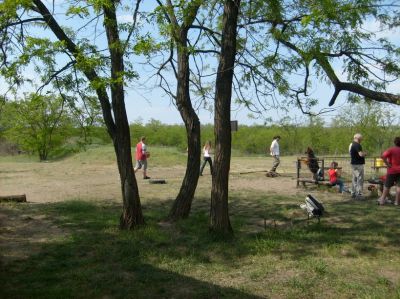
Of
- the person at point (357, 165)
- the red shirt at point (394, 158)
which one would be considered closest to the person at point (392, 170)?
the red shirt at point (394, 158)

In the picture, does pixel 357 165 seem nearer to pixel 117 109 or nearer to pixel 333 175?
pixel 333 175

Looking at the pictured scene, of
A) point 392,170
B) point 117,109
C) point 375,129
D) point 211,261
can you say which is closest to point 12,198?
point 117,109

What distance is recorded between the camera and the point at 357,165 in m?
12.9

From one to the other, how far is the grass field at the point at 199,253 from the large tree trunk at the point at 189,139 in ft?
1.05

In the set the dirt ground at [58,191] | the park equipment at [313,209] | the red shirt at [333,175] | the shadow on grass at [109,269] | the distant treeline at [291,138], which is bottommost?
the shadow on grass at [109,269]

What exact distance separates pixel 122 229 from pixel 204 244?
1.69m

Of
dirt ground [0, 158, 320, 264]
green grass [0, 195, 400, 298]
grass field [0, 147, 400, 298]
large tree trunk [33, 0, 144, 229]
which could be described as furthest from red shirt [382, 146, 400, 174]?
large tree trunk [33, 0, 144, 229]

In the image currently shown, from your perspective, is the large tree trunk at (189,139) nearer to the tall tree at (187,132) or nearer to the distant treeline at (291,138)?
the tall tree at (187,132)

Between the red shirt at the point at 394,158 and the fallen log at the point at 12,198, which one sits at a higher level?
the red shirt at the point at 394,158

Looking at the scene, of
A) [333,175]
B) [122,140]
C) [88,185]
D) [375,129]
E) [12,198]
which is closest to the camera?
[122,140]

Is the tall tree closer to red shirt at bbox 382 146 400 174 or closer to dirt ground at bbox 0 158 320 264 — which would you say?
dirt ground at bbox 0 158 320 264

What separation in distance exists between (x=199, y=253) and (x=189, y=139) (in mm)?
2771

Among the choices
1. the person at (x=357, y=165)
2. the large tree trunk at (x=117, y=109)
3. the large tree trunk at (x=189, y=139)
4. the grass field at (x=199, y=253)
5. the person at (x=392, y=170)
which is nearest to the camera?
the grass field at (x=199, y=253)

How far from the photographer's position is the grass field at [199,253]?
236 inches
